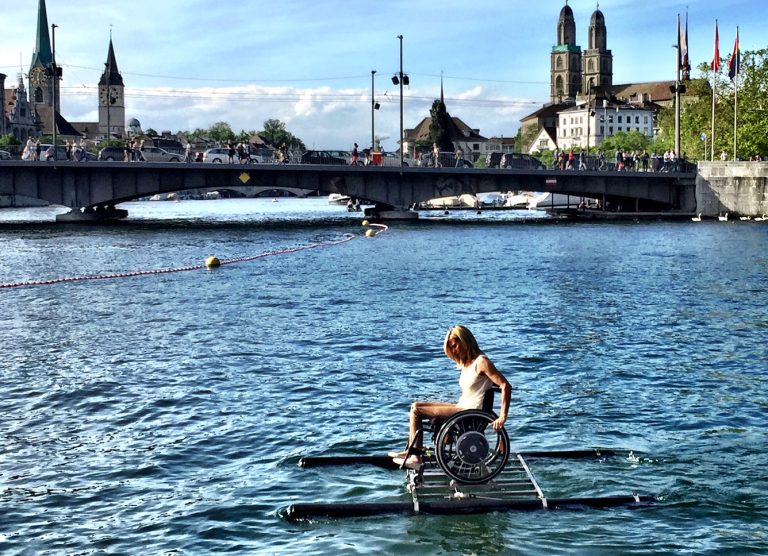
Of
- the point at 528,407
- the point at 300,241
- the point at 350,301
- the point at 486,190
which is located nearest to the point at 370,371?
the point at 528,407

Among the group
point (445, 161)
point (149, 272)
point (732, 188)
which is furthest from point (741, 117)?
point (149, 272)

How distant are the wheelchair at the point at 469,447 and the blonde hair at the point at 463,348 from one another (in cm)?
44

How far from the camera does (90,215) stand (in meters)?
79.8

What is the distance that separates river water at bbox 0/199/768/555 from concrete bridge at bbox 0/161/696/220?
3269cm

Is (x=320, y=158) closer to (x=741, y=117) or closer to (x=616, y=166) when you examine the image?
(x=616, y=166)

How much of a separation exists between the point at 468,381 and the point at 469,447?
73cm

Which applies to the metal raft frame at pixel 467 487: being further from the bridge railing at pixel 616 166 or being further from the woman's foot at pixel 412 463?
the bridge railing at pixel 616 166

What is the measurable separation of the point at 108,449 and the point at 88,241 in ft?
158

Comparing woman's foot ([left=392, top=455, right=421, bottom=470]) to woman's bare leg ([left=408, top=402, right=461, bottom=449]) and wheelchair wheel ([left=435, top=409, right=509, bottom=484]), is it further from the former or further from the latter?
wheelchair wheel ([left=435, top=409, right=509, bottom=484])

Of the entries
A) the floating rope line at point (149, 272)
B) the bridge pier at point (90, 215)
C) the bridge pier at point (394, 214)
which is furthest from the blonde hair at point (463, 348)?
the bridge pier at point (394, 214)

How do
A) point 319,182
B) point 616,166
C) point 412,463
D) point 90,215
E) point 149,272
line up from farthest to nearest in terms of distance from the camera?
point 616,166 < point 90,215 < point 319,182 < point 149,272 < point 412,463

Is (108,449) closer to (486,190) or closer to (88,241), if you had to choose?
(88,241)

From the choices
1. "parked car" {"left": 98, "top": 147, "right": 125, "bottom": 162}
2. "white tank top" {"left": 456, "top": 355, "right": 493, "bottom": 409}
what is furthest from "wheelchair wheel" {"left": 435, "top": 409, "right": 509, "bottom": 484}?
"parked car" {"left": 98, "top": 147, "right": 125, "bottom": 162}

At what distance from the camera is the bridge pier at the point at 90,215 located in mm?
78562
